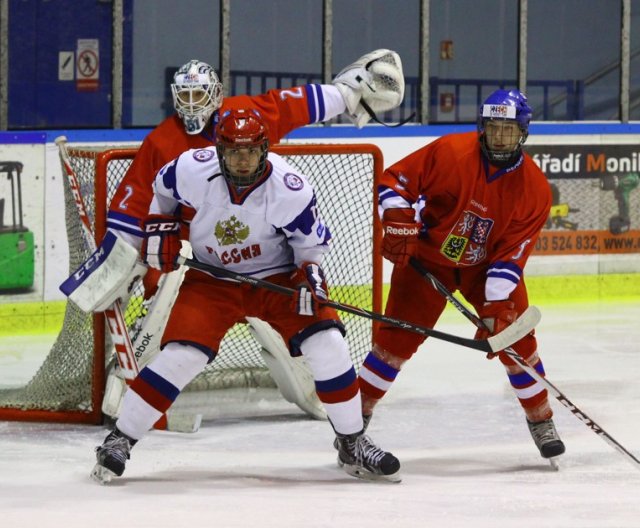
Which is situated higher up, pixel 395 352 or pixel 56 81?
pixel 56 81

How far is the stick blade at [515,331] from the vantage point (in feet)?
12.5

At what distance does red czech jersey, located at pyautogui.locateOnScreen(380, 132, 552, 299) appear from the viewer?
389cm

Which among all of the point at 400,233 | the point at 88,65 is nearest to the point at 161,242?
the point at 400,233

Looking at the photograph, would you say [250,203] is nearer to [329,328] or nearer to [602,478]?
[329,328]

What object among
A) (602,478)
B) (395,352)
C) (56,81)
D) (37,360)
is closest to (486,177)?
(395,352)

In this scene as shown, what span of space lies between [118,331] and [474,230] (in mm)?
1067

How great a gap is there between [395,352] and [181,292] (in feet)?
2.06

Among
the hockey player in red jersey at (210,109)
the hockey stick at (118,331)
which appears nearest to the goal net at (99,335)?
the hockey stick at (118,331)

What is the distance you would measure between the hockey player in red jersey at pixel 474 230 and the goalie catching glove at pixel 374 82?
0.44 meters

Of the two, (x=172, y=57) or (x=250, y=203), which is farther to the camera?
(x=172, y=57)

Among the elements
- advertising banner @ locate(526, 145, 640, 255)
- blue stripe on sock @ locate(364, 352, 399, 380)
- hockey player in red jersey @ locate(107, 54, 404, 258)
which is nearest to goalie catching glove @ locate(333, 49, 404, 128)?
hockey player in red jersey @ locate(107, 54, 404, 258)

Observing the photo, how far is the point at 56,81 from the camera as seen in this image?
21.5 ft

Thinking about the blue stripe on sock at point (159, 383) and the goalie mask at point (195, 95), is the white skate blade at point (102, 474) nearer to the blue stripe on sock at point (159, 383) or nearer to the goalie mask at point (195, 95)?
the blue stripe on sock at point (159, 383)

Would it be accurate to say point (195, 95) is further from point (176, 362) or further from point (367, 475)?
point (367, 475)
